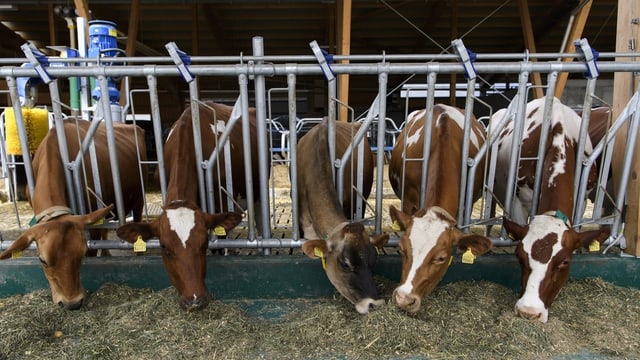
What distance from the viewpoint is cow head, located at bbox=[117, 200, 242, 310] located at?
3.09 m

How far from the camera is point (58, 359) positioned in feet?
8.84

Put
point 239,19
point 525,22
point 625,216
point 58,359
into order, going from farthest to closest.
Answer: point 239,19 → point 525,22 → point 625,216 → point 58,359

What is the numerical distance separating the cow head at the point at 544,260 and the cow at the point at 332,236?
101 centimetres

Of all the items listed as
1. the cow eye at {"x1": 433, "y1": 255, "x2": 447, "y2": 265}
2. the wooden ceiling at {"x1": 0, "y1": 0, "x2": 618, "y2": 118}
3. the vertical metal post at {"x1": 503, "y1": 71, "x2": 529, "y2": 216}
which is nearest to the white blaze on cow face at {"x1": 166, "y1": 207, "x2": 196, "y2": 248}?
the cow eye at {"x1": 433, "y1": 255, "x2": 447, "y2": 265}

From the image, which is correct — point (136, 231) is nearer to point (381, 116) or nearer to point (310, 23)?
point (381, 116)

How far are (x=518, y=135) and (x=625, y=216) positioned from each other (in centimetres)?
136

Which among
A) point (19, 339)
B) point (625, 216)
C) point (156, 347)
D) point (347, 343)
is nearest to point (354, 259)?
point (347, 343)

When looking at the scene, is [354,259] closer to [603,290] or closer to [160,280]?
[160,280]

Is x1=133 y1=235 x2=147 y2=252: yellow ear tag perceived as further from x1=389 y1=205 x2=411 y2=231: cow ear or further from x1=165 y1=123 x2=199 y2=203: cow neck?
x1=389 y1=205 x2=411 y2=231: cow ear

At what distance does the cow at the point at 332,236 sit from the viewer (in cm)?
317

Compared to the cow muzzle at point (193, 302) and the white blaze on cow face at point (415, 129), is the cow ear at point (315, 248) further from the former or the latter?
the white blaze on cow face at point (415, 129)

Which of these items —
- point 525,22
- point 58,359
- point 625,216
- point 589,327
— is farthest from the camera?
point 525,22

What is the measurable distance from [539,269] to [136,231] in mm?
2952

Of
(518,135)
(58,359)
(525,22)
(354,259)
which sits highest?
(525,22)
